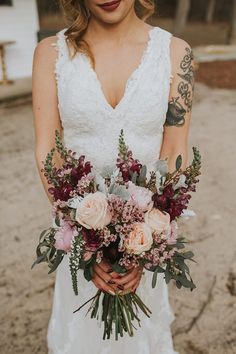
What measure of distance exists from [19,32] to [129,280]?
32.5ft

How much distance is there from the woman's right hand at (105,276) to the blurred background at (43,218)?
1390 millimetres

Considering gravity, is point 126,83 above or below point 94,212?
above

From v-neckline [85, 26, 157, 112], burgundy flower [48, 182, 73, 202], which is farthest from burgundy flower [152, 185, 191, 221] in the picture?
v-neckline [85, 26, 157, 112]

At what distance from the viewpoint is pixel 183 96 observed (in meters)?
2.30

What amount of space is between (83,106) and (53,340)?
142 cm

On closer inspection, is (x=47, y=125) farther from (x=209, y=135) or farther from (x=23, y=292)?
(x=209, y=135)

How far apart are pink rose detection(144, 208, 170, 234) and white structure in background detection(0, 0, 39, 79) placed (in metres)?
9.67

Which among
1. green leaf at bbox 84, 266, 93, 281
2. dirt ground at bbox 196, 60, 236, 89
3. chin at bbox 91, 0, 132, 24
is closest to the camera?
green leaf at bbox 84, 266, 93, 281

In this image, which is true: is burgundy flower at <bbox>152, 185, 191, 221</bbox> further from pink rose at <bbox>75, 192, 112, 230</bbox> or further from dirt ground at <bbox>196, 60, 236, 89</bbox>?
dirt ground at <bbox>196, 60, 236, 89</bbox>

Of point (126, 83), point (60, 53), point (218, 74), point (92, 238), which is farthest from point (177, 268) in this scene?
point (218, 74)

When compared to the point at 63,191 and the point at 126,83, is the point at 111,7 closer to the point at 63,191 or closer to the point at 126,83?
the point at 126,83

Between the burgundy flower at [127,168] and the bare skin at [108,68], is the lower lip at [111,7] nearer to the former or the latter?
the bare skin at [108,68]

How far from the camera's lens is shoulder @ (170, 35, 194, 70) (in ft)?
7.39

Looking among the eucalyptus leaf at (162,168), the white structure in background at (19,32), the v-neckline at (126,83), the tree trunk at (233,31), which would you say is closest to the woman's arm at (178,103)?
the v-neckline at (126,83)
